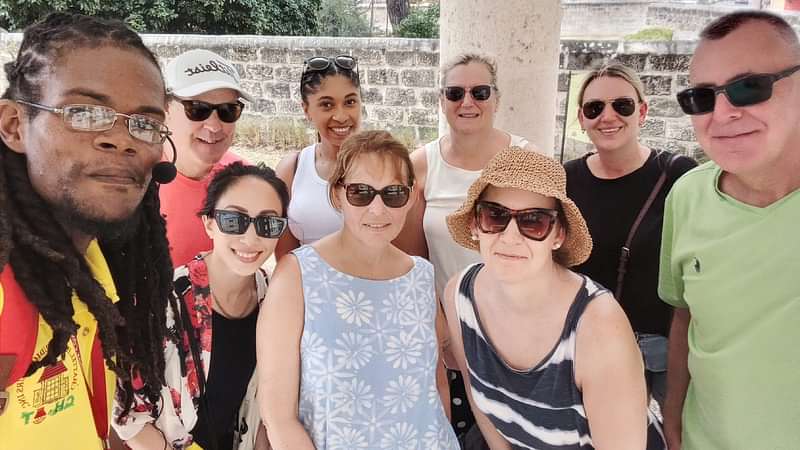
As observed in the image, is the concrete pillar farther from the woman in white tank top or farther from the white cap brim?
the white cap brim

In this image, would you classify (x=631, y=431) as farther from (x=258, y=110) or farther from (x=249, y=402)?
(x=258, y=110)

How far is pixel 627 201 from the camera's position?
257 centimetres

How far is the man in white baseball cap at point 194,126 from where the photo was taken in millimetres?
2568

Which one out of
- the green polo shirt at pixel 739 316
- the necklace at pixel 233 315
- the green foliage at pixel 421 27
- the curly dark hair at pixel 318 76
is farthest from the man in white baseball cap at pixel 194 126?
the green foliage at pixel 421 27

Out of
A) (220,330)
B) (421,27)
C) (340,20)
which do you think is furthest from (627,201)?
(340,20)

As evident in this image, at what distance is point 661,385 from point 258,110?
296 inches

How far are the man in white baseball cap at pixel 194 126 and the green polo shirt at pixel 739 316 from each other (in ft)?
6.56

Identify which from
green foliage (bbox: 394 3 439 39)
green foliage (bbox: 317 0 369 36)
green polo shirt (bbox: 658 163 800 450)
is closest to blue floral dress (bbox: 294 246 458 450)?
green polo shirt (bbox: 658 163 800 450)

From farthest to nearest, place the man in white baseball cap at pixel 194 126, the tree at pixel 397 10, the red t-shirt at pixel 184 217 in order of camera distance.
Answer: the tree at pixel 397 10 → the man in white baseball cap at pixel 194 126 → the red t-shirt at pixel 184 217

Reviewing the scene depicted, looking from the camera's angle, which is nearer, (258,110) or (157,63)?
(157,63)

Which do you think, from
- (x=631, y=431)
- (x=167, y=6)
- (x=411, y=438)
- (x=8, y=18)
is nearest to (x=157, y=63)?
(x=411, y=438)

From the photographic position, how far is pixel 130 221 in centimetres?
172

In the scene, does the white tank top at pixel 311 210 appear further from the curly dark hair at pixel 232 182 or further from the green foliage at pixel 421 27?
the green foliage at pixel 421 27

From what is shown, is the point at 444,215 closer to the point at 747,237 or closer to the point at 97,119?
the point at 747,237
